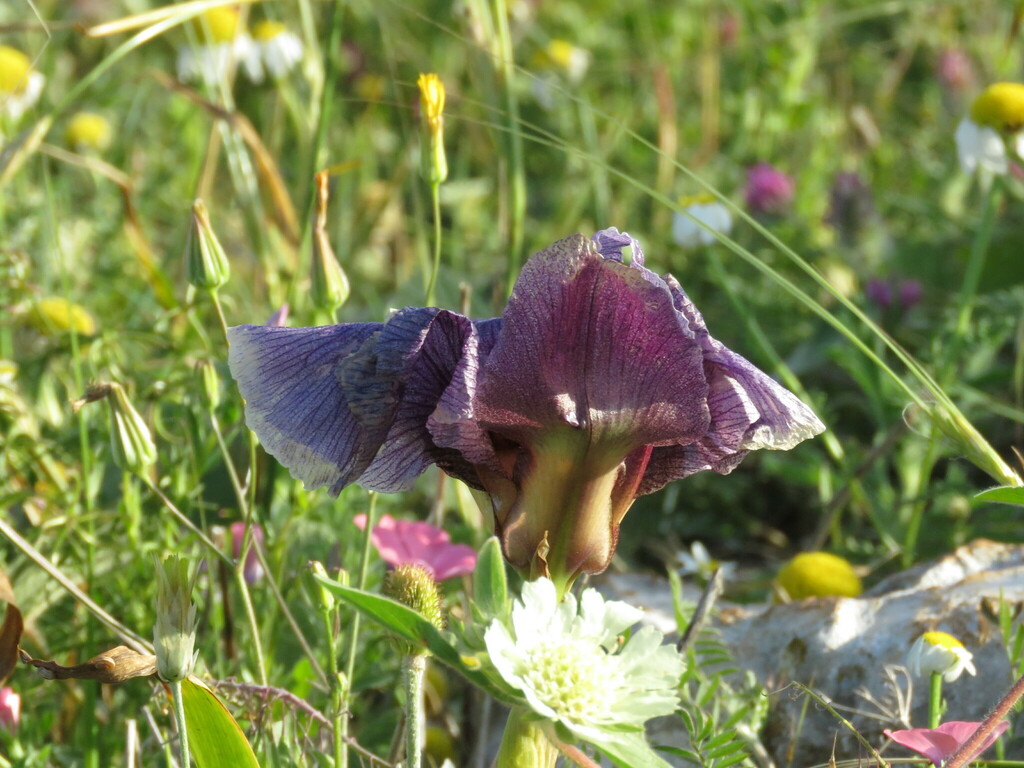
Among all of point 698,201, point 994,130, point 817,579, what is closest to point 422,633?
point 817,579

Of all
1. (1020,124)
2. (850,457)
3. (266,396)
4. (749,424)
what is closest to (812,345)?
(850,457)

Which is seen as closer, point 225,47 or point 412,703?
point 412,703

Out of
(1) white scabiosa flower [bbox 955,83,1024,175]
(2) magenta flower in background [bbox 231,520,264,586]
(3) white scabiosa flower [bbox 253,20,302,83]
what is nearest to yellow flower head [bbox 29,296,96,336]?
(2) magenta flower in background [bbox 231,520,264,586]

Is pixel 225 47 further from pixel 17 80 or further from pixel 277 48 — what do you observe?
pixel 17 80

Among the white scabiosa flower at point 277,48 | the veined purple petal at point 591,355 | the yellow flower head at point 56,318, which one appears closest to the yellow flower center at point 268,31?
the white scabiosa flower at point 277,48

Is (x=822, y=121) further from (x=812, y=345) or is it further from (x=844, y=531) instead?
(x=844, y=531)

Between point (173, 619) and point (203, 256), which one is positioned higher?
point (203, 256)
